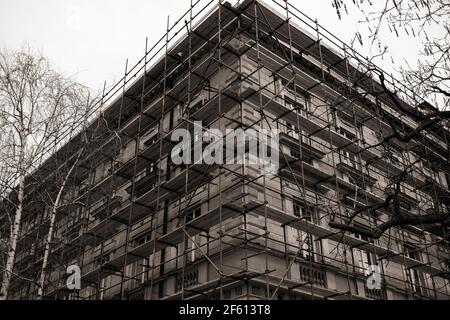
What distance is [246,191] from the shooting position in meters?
14.4

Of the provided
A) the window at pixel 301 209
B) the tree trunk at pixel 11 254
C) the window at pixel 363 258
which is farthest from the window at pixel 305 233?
the tree trunk at pixel 11 254

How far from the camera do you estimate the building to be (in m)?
13.7

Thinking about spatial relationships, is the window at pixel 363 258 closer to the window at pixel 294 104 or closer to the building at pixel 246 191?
the building at pixel 246 191

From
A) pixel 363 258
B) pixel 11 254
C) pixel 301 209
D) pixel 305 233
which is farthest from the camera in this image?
pixel 363 258

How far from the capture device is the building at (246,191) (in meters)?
13.7

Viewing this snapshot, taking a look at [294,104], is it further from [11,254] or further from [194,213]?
[11,254]

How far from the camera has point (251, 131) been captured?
15.5 m

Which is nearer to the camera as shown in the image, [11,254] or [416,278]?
[11,254]

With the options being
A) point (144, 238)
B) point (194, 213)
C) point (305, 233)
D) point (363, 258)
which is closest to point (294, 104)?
point (305, 233)

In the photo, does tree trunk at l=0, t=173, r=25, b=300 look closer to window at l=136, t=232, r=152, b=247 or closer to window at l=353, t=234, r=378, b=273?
window at l=136, t=232, r=152, b=247

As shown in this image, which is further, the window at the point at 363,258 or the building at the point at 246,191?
the window at the point at 363,258
